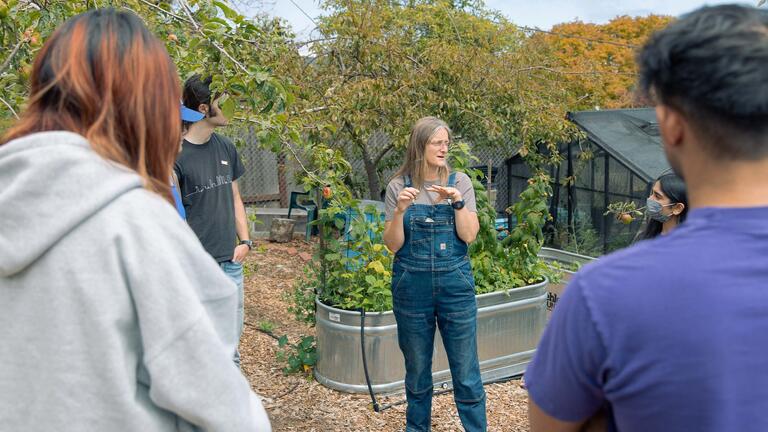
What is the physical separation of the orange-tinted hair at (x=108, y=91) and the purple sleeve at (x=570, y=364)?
2.45 ft

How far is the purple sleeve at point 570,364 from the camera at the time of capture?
1023 millimetres

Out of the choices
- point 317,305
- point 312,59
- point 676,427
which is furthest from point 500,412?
point 312,59

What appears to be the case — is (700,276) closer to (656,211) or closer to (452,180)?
(656,211)

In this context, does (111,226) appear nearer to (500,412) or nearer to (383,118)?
(500,412)

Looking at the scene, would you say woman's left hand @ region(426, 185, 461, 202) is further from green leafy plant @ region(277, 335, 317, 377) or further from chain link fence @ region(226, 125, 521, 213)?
chain link fence @ region(226, 125, 521, 213)

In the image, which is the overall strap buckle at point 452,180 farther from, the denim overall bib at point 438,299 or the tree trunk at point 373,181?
the tree trunk at point 373,181

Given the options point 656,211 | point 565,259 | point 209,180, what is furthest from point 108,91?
point 565,259

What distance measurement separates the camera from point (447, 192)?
10.4 ft

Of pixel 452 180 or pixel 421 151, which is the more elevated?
pixel 421 151

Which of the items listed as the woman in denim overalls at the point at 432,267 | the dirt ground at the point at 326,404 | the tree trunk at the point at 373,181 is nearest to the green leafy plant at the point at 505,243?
the dirt ground at the point at 326,404

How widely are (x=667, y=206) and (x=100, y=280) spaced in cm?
239

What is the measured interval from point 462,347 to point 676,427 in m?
2.31

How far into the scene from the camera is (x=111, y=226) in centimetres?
113

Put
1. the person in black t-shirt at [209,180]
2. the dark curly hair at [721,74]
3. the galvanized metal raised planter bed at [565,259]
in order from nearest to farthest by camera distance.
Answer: the dark curly hair at [721,74] < the person in black t-shirt at [209,180] < the galvanized metal raised planter bed at [565,259]
